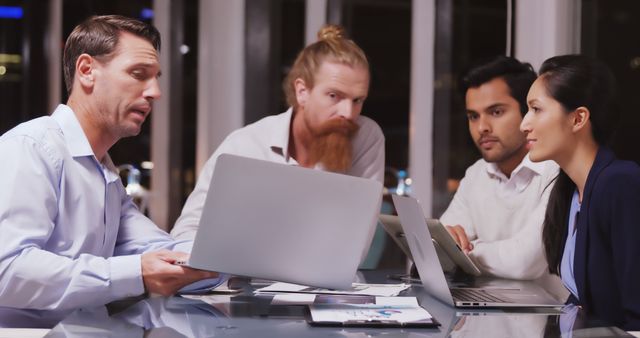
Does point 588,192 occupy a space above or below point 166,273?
above

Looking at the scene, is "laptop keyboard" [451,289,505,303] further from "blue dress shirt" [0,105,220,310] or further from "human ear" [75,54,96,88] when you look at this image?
"human ear" [75,54,96,88]

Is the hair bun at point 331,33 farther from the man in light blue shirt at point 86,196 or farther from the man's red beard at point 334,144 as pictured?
the man in light blue shirt at point 86,196

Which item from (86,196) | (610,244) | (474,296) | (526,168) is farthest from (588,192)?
(86,196)

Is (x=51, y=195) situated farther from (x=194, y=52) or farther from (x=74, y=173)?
(x=194, y=52)

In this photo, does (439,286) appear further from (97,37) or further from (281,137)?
(281,137)

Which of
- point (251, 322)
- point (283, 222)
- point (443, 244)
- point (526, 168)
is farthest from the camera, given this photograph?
point (526, 168)

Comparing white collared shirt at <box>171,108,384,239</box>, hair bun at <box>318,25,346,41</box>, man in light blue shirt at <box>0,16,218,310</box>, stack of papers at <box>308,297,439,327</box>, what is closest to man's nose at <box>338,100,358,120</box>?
white collared shirt at <box>171,108,384,239</box>

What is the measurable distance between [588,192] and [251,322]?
877 mm

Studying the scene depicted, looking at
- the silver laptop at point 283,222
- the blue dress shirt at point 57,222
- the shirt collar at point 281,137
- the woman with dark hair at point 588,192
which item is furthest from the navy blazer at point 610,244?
the shirt collar at point 281,137

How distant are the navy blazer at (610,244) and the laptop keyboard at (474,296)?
0.72 feet

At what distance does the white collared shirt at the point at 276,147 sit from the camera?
2.96 metres

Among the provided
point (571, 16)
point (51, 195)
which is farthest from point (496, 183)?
point (51, 195)

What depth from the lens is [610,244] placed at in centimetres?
187

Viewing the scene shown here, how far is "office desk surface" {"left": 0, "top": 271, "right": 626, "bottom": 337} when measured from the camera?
1468 mm
